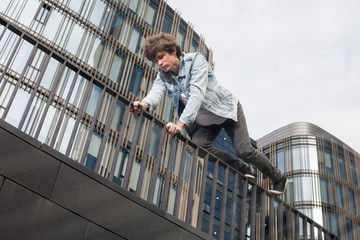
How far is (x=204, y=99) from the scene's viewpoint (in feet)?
16.4

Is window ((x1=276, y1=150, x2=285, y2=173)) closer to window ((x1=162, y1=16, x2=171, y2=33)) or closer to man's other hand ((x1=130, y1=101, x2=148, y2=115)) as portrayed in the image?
window ((x1=162, y1=16, x2=171, y2=33))

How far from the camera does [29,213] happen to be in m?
2.94

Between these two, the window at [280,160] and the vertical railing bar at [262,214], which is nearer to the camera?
the vertical railing bar at [262,214]

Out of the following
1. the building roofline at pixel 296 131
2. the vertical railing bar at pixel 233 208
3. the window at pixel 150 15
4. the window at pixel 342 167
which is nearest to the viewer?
the vertical railing bar at pixel 233 208

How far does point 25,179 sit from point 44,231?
374 millimetres

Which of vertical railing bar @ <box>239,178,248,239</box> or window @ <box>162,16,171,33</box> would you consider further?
window @ <box>162,16,171,33</box>

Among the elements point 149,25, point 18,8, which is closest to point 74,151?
point 18,8

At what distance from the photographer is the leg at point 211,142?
5.13 meters

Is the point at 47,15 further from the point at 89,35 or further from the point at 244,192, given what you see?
the point at 244,192

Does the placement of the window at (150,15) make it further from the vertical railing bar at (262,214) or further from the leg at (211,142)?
the vertical railing bar at (262,214)

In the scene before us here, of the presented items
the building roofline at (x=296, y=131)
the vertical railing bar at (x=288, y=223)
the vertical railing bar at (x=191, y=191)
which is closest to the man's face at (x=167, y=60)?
the vertical railing bar at (x=191, y=191)

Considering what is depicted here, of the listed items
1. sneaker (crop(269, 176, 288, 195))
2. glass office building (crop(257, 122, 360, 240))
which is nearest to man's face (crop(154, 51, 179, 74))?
sneaker (crop(269, 176, 288, 195))

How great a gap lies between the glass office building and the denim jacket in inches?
1096

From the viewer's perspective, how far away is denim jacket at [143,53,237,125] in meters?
4.81
